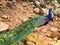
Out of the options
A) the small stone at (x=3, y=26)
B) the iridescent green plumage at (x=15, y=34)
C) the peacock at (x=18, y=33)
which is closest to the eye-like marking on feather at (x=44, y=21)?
the peacock at (x=18, y=33)

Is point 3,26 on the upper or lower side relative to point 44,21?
upper

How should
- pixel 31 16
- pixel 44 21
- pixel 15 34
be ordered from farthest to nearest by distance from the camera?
pixel 31 16 < pixel 44 21 < pixel 15 34

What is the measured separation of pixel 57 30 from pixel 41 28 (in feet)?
1.66

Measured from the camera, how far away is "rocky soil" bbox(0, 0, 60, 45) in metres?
5.60

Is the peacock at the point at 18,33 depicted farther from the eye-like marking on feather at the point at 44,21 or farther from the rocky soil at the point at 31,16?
the rocky soil at the point at 31,16

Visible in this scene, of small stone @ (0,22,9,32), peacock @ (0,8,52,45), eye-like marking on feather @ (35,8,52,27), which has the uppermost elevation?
peacock @ (0,8,52,45)

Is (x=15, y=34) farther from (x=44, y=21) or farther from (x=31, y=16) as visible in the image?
(x=31, y=16)

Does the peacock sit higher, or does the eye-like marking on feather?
the peacock

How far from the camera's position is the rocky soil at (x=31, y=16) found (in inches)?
221

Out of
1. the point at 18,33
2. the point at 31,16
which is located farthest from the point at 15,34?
the point at 31,16

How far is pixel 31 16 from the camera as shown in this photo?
7.52 m

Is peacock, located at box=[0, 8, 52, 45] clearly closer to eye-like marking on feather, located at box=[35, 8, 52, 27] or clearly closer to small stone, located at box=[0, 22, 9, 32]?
eye-like marking on feather, located at box=[35, 8, 52, 27]

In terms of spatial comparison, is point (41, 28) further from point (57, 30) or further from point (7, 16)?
point (7, 16)

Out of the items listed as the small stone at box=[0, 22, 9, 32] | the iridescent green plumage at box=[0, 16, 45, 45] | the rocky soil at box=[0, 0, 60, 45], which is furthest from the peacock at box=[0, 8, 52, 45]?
the small stone at box=[0, 22, 9, 32]
